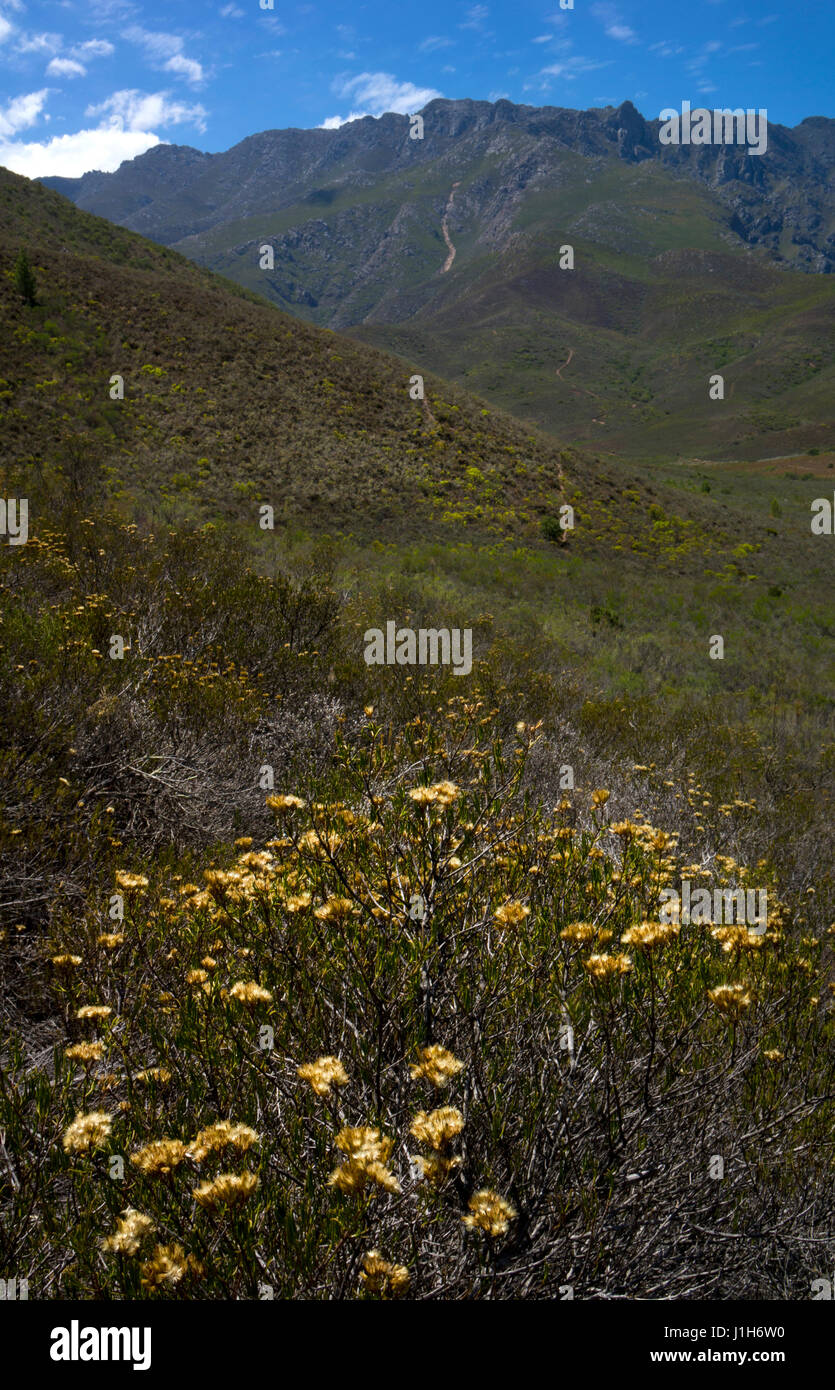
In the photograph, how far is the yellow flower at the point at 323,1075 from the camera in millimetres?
1111

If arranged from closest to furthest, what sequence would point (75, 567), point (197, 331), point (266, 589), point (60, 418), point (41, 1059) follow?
point (41, 1059) < point (75, 567) < point (266, 589) < point (60, 418) < point (197, 331)

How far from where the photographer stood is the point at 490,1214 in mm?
1022

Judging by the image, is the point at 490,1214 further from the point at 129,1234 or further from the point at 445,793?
the point at 445,793

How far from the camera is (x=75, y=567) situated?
20.1ft

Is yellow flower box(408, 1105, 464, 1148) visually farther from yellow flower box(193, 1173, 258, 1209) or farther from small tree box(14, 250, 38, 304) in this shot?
small tree box(14, 250, 38, 304)

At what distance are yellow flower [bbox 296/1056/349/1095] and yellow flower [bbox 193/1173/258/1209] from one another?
0.17 m

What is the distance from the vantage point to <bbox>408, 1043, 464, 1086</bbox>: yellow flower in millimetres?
1126

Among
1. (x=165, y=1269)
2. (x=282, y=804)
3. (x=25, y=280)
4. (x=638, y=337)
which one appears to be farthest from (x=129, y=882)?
(x=638, y=337)

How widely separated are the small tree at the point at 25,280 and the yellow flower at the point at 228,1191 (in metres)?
27.5

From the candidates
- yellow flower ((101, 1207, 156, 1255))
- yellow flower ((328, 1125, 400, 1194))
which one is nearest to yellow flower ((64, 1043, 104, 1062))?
yellow flower ((101, 1207, 156, 1255))
